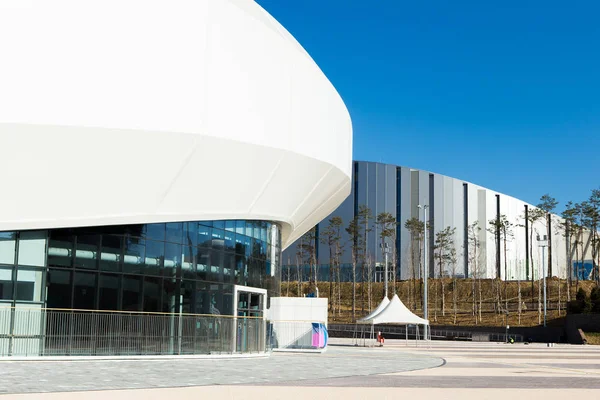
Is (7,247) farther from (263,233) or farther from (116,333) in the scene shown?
(263,233)

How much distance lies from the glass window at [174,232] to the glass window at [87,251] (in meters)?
2.91

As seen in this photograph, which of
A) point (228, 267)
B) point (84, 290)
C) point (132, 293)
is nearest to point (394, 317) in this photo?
point (228, 267)

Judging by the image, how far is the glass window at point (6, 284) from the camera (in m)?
25.4

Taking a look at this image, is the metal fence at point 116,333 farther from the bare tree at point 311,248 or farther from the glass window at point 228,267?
the bare tree at point 311,248

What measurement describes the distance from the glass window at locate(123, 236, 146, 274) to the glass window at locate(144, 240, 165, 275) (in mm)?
180

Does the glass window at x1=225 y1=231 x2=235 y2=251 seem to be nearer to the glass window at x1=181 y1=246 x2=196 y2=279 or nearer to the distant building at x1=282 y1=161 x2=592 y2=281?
the glass window at x1=181 y1=246 x2=196 y2=279

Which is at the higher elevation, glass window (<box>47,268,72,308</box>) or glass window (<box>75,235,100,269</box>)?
glass window (<box>75,235,100,269</box>)

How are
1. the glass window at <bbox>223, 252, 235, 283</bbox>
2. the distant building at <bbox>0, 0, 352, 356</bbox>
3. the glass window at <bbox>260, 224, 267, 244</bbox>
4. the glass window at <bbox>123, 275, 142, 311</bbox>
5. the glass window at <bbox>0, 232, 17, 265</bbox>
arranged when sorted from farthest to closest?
the glass window at <bbox>260, 224, 267, 244</bbox> → the glass window at <bbox>223, 252, 235, 283</bbox> → the glass window at <bbox>123, 275, 142, 311</bbox> → the glass window at <bbox>0, 232, 17, 265</bbox> → the distant building at <bbox>0, 0, 352, 356</bbox>

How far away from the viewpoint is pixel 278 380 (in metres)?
19.6

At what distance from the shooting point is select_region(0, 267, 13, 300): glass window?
25.4 meters

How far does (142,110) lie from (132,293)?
23.6 ft

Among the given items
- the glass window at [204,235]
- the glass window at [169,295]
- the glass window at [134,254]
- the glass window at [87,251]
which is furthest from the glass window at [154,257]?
the glass window at [87,251]

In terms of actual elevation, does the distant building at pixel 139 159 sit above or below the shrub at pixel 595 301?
above

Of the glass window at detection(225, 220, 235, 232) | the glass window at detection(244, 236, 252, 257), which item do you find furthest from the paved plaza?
the glass window at detection(244, 236, 252, 257)
